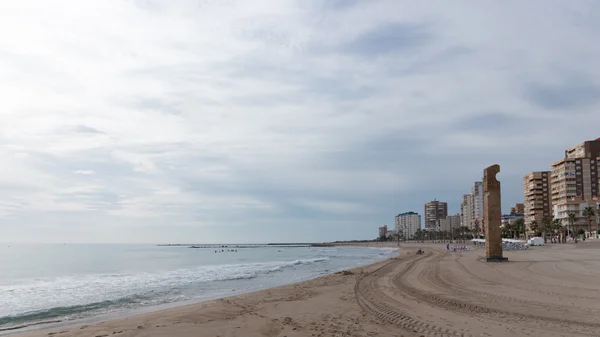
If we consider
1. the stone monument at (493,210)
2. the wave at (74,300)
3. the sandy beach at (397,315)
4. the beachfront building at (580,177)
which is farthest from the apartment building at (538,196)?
the wave at (74,300)

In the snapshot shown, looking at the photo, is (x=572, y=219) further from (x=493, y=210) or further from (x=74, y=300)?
(x=74, y=300)

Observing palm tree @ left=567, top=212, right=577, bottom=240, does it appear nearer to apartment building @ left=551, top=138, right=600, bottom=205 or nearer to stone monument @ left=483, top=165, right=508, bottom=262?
apartment building @ left=551, top=138, right=600, bottom=205

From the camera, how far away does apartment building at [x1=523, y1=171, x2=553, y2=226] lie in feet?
469

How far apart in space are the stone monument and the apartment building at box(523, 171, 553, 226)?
124458 mm

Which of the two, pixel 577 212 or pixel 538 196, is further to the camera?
pixel 538 196

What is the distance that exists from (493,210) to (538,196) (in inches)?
5133

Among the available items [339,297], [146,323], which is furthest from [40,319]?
[339,297]

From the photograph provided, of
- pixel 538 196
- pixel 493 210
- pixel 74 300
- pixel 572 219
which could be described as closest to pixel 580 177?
pixel 538 196

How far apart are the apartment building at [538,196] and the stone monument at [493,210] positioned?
12446 centimetres

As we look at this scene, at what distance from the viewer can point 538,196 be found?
5699 inches

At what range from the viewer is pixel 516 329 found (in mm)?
9594

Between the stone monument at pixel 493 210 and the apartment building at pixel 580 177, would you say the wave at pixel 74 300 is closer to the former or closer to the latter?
the stone monument at pixel 493 210

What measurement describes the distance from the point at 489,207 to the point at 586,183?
110 meters

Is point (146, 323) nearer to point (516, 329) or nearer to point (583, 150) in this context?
point (516, 329)
